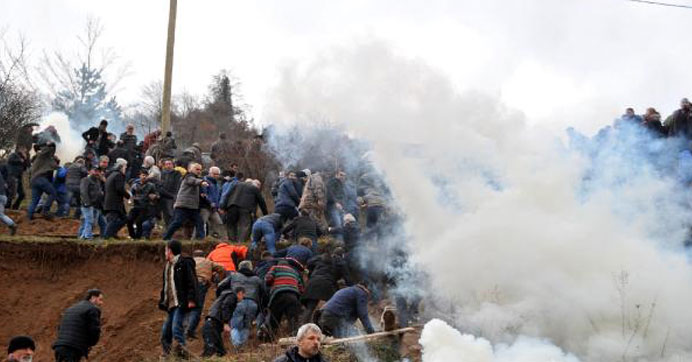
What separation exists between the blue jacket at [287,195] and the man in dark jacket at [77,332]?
625 cm

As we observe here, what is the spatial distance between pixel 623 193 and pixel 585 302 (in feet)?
8.89

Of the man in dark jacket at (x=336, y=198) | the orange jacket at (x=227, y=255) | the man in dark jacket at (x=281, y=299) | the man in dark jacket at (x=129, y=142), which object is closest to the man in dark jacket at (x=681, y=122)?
the man in dark jacket at (x=336, y=198)

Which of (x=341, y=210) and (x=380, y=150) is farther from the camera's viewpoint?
(x=341, y=210)

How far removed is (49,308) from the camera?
17109mm

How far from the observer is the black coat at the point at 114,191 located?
16.6m

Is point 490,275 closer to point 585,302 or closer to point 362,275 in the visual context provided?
point 585,302

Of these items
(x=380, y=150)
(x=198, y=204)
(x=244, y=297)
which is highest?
(x=380, y=150)

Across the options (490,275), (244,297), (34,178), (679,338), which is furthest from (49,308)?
(679,338)

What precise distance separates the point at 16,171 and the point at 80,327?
9.79 meters

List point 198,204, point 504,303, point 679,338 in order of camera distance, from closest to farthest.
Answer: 1. point 679,338
2. point 504,303
3. point 198,204

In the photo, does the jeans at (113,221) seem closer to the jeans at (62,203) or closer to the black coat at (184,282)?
the jeans at (62,203)

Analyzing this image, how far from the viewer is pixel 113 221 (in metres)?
17.1

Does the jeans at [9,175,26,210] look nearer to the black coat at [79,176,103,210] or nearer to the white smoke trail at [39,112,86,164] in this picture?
the black coat at [79,176,103,210]

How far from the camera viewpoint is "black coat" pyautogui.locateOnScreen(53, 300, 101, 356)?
11102mm
